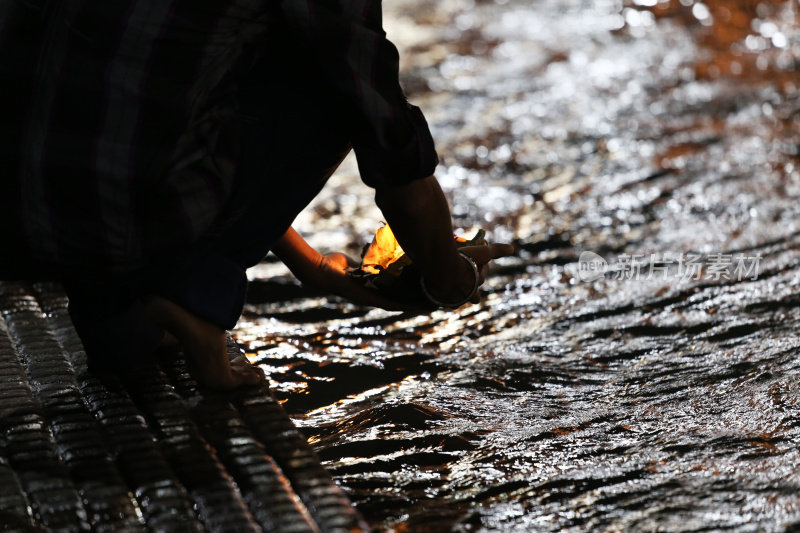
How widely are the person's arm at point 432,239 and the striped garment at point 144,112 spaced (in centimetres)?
7

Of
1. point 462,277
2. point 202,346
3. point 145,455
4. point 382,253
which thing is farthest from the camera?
point 382,253

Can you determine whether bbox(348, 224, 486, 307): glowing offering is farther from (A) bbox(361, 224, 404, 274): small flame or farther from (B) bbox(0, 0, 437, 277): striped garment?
(B) bbox(0, 0, 437, 277): striped garment

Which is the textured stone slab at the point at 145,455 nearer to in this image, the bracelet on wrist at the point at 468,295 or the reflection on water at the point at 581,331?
the reflection on water at the point at 581,331

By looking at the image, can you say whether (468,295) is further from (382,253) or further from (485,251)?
(382,253)

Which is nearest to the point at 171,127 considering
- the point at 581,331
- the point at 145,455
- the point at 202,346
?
the point at 202,346

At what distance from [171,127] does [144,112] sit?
56 millimetres

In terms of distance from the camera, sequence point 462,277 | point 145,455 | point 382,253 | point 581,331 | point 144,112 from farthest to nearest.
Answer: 1. point 581,331
2. point 382,253
3. point 462,277
4. point 145,455
5. point 144,112

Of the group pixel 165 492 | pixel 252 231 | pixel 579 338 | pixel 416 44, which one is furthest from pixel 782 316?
pixel 416 44

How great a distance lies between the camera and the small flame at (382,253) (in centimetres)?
229

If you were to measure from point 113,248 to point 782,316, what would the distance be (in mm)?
1951

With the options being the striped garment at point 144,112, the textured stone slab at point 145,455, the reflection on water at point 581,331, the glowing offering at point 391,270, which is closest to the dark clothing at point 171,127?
the striped garment at point 144,112

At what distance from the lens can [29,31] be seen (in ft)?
5.90

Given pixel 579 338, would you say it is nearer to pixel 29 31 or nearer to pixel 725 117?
pixel 29 31

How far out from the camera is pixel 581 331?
111 inches
